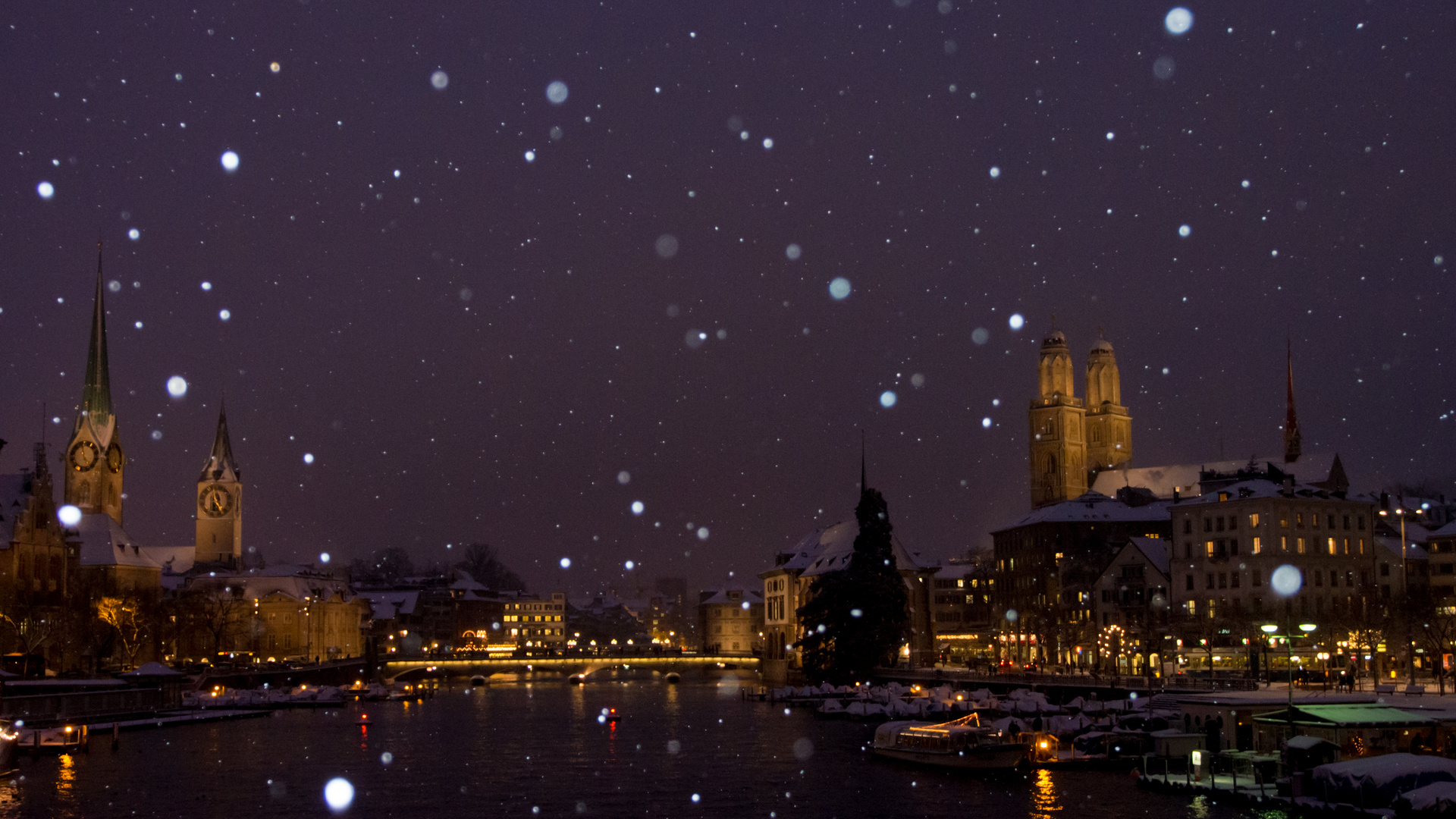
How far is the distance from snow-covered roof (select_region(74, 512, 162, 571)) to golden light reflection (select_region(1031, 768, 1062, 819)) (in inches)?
4084

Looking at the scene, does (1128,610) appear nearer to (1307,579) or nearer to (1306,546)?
(1307,579)

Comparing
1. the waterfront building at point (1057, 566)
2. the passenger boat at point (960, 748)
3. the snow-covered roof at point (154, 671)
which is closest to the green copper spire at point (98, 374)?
the snow-covered roof at point (154, 671)

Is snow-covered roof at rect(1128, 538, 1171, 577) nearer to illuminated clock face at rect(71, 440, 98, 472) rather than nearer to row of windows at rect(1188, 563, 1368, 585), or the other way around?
row of windows at rect(1188, 563, 1368, 585)

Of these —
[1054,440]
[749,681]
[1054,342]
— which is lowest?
[749,681]

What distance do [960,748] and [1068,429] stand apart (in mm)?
116795

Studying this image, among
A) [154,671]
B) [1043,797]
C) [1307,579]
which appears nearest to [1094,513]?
[1307,579]

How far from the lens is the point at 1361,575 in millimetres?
90250

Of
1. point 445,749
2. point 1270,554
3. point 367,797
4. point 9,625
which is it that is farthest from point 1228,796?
point 9,625

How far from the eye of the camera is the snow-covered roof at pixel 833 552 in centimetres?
12456

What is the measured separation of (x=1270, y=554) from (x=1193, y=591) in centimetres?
574

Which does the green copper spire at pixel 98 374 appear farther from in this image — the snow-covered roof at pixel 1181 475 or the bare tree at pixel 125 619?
the snow-covered roof at pixel 1181 475

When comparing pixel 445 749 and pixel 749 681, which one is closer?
pixel 445 749

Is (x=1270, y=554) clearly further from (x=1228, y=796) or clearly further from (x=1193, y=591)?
(x=1228, y=796)

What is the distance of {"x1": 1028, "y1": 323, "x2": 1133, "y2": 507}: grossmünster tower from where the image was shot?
167625 millimetres
